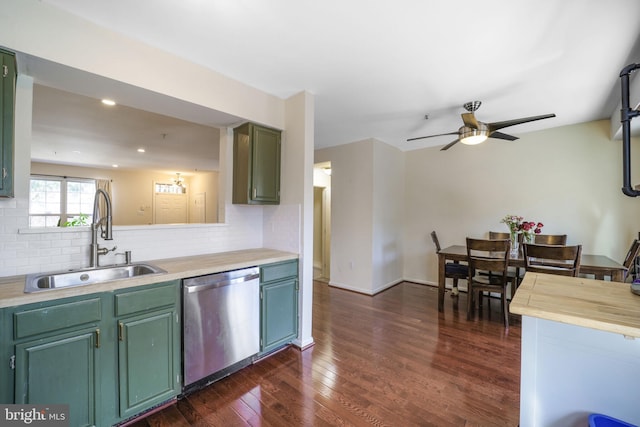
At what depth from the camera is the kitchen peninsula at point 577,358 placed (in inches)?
39.8

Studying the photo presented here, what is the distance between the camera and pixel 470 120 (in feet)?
8.73

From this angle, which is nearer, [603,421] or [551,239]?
[603,421]

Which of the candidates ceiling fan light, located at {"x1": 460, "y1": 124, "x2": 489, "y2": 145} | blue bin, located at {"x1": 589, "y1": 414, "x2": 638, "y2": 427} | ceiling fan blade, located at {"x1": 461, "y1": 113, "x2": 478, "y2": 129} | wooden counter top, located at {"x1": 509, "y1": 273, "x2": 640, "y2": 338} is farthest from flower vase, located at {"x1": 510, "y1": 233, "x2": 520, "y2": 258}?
blue bin, located at {"x1": 589, "y1": 414, "x2": 638, "y2": 427}

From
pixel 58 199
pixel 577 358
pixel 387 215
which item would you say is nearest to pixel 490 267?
pixel 387 215

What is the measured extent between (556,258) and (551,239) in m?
1.15

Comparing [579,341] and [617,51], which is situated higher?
[617,51]

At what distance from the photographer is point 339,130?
4031 mm

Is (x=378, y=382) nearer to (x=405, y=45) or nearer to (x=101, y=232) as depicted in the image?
(x=101, y=232)

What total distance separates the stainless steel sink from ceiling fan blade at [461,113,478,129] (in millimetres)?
2981

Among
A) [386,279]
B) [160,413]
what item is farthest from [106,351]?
[386,279]

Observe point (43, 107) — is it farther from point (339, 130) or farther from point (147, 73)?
point (339, 130)

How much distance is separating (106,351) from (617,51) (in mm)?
4121

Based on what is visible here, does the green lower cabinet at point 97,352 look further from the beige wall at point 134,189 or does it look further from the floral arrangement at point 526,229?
the beige wall at point 134,189

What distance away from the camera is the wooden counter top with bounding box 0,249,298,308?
1.32 meters
